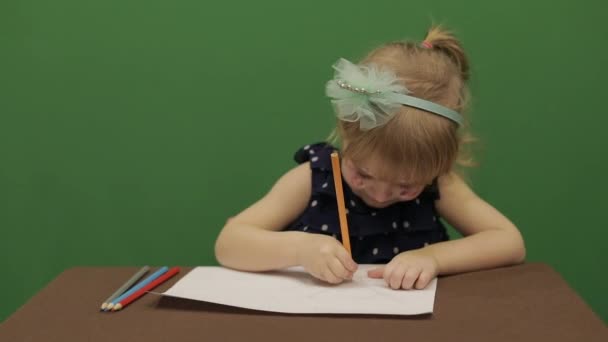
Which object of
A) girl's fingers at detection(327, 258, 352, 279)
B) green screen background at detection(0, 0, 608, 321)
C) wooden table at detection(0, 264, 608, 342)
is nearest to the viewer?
wooden table at detection(0, 264, 608, 342)

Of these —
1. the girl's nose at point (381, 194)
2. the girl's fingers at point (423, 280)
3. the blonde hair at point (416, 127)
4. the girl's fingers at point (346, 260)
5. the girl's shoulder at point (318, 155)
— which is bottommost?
the girl's fingers at point (423, 280)

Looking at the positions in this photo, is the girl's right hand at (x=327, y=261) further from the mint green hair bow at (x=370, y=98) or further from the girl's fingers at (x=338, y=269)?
the mint green hair bow at (x=370, y=98)

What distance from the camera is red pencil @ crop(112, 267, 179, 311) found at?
0.61 meters

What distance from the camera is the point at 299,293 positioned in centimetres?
63

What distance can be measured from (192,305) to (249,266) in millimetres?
118

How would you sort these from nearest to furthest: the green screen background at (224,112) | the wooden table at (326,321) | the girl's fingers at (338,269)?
the wooden table at (326,321)
the girl's fingers at (338,269)
the green screen background at (224,112)

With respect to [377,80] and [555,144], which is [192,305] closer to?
[377,80]

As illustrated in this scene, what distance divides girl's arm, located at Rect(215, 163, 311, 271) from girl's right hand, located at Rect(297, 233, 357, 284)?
2 centimetres

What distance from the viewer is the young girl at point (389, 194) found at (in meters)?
0.67

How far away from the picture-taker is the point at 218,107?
114cm

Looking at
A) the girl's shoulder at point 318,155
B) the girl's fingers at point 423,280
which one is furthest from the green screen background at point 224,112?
Answer: the girl's fingers at point 423,280

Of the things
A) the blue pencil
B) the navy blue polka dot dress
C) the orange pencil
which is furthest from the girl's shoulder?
the blue pencil

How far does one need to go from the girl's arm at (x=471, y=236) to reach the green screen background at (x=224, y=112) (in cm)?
30

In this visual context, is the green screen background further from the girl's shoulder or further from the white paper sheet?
the white paper sheet
